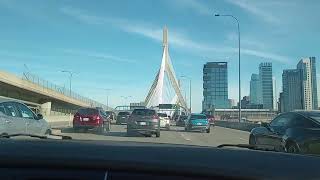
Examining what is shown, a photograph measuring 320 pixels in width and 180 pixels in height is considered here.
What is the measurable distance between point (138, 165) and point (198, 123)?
42.0 meters

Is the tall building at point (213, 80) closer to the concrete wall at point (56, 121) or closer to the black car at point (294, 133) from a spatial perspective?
the concrete wall at point (56, 121)

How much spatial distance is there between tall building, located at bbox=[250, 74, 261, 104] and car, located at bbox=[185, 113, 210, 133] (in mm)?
76770

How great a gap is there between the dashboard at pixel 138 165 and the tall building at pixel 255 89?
118895mm

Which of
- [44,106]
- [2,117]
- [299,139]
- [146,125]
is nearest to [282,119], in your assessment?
[299,139]

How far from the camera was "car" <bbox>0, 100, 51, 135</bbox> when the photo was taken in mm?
16484

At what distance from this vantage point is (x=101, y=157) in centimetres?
262

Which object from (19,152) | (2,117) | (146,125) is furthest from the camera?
(146,125)

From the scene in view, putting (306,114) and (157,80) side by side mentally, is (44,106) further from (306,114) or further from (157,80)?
(306,114)

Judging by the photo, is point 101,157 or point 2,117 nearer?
point 101,157

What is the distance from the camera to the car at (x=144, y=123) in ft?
109

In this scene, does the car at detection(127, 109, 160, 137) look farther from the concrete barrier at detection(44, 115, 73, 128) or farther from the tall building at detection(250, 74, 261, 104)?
the tall building at detection(250, 74, 261, 104)

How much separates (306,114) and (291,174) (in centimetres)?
1305

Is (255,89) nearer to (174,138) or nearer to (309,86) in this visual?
(309,86)

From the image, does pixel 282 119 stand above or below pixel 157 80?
below
